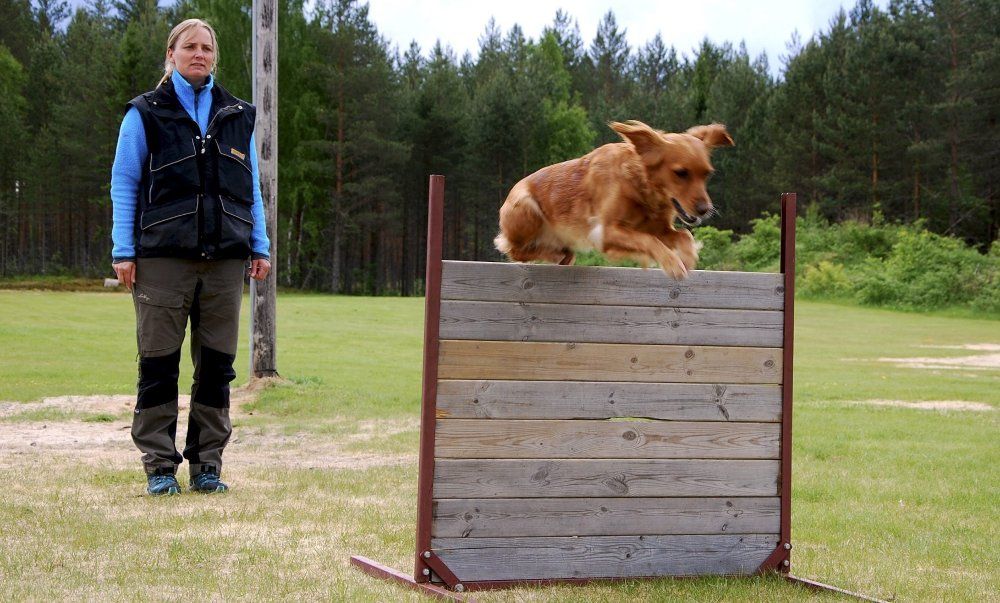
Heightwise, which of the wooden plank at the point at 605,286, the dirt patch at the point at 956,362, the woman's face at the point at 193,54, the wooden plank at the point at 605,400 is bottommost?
the dirt patch at the point at 956,362

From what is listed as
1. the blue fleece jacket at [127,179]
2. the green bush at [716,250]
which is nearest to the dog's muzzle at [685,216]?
the blue fleece jacket at [127,179]

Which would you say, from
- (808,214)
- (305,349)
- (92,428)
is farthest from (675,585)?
(808,214)

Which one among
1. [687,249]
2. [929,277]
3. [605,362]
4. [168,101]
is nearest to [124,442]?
[168,101]

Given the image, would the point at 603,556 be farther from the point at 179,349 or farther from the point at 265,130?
the point at 265,130

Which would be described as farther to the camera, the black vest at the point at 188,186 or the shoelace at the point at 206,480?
the shoelace at the point at 206,480

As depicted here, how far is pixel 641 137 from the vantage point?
12.6ft

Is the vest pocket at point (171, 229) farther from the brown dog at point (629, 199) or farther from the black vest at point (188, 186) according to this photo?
the brown dog at point (629, 199)

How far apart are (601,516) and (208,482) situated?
2877mm

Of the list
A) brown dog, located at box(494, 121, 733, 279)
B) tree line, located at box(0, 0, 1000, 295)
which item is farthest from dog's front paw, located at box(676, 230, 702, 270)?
tree line, located at box(0, 0, 1000, 295)

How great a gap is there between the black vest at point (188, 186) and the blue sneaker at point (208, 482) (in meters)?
1.41

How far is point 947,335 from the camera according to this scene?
22578mm

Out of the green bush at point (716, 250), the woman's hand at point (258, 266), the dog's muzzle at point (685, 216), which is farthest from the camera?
the green bush at point (716, 250)

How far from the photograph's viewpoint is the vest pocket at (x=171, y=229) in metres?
5.38

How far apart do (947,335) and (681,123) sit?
30.3m
